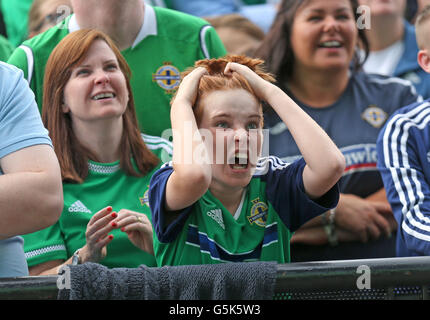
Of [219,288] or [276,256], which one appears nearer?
[219,288]

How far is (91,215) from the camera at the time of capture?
1899 mm

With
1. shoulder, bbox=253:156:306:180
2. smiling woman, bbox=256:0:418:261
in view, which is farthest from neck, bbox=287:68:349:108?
shoulder, bbox=253:156:306:180

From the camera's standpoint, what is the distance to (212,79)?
1.69m

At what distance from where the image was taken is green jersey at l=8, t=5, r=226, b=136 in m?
2.12

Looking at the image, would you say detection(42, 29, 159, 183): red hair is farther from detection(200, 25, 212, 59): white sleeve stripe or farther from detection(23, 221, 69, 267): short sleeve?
detection(200, 25, 212, 59): white sleeve stripe

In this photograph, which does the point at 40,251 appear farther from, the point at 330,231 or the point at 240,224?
the point at 330,231

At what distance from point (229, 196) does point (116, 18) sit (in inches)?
30.6

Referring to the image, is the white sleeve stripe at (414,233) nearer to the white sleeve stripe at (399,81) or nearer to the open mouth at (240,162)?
the open mouth at (240,162)

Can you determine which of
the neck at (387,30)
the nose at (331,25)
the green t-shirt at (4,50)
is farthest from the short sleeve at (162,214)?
the neck at (387,30)

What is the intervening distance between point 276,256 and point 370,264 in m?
0.33

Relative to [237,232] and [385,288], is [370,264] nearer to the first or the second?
[385,288]

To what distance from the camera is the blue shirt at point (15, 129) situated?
1477mm

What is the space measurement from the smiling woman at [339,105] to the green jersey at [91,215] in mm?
577

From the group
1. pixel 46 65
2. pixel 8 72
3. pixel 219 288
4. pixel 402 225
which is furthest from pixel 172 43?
pixel 219 288
